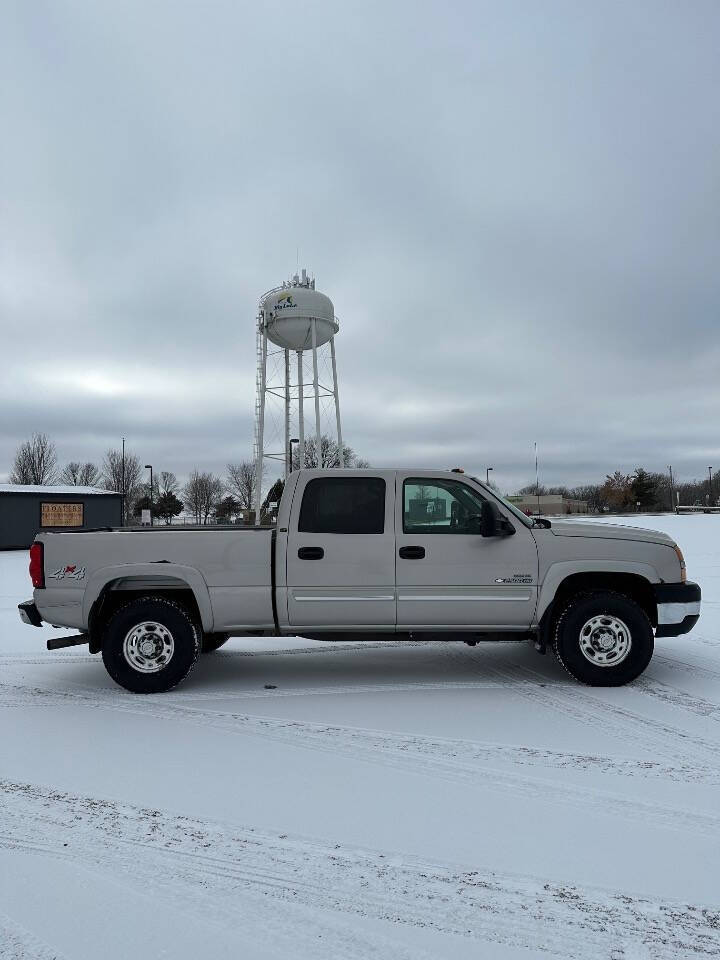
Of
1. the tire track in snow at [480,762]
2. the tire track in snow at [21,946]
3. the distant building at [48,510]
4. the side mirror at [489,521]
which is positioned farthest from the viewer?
the distant building at [48,510]

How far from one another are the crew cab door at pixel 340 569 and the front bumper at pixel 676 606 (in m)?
2.37

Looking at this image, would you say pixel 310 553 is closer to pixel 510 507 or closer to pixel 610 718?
pixel 510 507

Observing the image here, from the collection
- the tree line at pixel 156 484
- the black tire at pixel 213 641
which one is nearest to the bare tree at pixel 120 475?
the tree line at pixel 156 484

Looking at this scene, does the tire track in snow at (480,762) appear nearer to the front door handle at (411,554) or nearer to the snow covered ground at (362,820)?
the snow covered ground at (362,820)

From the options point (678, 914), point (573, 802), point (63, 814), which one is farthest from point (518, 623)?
point (63, 814)

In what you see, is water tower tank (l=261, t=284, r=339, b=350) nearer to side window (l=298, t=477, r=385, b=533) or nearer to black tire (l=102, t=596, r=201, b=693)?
side window (l=298, t=477, r=385, b=533)

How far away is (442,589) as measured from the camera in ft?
19.1

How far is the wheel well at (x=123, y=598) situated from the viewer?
5809mm

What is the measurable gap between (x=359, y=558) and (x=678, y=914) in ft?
11.9

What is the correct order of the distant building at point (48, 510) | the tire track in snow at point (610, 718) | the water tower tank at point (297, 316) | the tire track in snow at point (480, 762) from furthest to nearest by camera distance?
the water tower tank at point (297, 316) → the distant building at point (48, 510) → the tire track in snow at point (610, 718) → the tire track in snow at point (480, 762)

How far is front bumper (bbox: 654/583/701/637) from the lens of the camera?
585 cm

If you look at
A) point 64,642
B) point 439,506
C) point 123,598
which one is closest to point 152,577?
point 123,598

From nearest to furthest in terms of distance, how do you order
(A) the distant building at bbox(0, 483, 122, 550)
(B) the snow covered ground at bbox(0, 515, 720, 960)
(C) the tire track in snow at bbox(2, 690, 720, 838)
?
(B) the snow covered ground at bbox(0, 515, 720, 960), (C) the tire track in snow at bbox(2, 690, 720, 838), (A) the distant building at bbox(0, 483, 122, 550)

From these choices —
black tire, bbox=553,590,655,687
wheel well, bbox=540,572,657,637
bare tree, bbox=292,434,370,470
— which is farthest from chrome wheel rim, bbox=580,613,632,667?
bare tree, bbox=292,434,370,470
